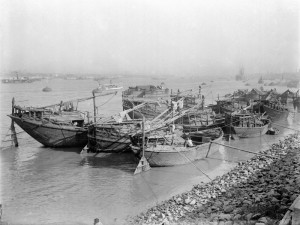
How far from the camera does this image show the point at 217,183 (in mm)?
14469

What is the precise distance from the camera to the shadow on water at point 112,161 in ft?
64.4

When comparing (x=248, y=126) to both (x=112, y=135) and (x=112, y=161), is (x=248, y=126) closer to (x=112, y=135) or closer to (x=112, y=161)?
(x=112, y=135)

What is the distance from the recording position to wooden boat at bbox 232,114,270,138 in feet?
88.9

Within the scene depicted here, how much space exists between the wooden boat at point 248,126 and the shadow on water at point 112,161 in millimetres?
10941

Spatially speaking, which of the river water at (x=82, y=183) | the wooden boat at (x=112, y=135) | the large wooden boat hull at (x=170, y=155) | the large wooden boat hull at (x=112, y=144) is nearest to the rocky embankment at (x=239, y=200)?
the river water at (x=82, y=183)

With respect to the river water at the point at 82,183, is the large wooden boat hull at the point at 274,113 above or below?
above

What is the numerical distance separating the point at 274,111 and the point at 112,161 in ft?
74.7

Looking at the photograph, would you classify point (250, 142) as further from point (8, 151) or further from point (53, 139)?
point (8, 151)

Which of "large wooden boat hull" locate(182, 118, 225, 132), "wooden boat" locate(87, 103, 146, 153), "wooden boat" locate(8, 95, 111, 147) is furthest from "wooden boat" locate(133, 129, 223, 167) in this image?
"wooden boat" locate(8, 95, 111, 147)

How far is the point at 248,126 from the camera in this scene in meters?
28.3

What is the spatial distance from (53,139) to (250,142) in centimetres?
1692

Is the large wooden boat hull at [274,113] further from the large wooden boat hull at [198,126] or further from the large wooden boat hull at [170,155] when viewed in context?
the large wooden boat hull at [170,155]

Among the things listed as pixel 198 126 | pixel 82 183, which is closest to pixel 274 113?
pixel 198 126

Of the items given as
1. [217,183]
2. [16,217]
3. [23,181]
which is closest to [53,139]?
[23,181]
